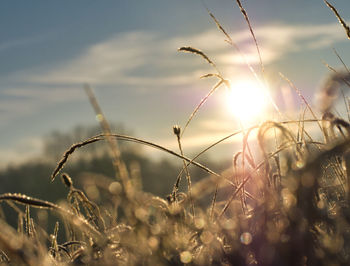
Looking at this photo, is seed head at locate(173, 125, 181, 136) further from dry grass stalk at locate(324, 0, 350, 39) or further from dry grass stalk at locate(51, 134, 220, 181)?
dry grass stalk at locate(324, 0, 350, 39)

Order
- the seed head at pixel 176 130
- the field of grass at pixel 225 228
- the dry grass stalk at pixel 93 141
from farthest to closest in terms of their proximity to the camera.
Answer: the seed head at pixel 176 130 < the dry grass stalk at pixel 93 141 < the field of grass at pixel 225 228

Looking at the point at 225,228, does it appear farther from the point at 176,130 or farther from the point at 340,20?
the point at 340,20

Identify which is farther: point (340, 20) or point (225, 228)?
point (340, 20)

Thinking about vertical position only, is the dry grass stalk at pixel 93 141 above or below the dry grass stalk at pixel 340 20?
below

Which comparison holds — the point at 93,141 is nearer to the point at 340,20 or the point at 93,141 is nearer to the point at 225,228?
the point at 225,228

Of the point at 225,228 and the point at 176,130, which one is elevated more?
the point at 176,130

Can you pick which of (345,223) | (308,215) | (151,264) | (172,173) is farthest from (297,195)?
(172,173)

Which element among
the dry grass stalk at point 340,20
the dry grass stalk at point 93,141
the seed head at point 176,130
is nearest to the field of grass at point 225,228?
the dry grass stalk at point 93,141

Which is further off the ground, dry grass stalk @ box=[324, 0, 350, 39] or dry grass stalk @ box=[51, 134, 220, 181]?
dry grass stalk @ box=[324, 0, 350, 39]

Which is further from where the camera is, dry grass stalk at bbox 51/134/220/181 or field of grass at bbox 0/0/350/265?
dry grass stalk at bbox 51/134/220/181

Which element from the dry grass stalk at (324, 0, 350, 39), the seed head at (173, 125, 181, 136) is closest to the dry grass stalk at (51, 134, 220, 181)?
the seed head at (173, 125, 181, 136)

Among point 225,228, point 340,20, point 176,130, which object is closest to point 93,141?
point 176,130

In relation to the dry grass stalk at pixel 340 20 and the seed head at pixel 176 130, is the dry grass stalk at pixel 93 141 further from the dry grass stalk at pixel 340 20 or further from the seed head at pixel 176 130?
the dry grass stalk at pixel 340 20

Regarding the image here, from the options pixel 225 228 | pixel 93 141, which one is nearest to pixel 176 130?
pixel 93 141
